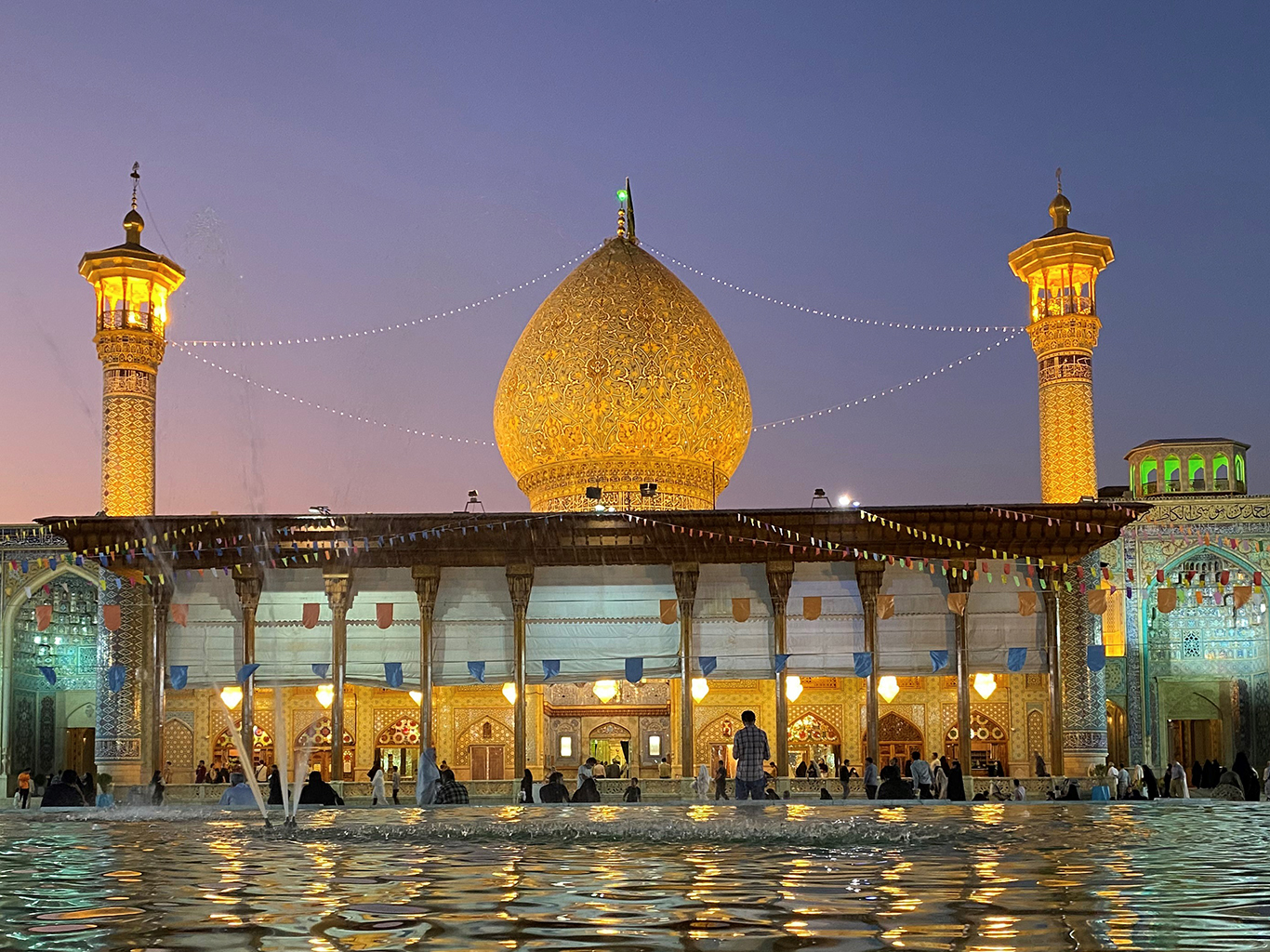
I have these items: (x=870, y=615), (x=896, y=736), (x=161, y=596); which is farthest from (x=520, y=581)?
(x=896, y=736)

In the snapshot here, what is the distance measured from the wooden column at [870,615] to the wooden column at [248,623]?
10346mm

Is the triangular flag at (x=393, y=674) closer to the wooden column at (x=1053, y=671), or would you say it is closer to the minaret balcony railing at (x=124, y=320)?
the minaret balcony railing at (x=124, y=320)

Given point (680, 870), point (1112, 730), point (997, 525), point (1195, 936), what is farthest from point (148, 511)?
point (1195, 936)

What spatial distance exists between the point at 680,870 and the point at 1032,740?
2079cm

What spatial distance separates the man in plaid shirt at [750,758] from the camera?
14.7m

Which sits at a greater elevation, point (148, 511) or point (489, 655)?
point (148, 511)

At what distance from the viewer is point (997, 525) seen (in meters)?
25.2

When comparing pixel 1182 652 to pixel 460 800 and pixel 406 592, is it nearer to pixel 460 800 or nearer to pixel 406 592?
pixel 406 592

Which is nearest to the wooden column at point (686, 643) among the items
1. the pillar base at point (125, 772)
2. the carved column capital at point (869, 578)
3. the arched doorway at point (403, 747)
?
the carved column capital at point (869, 578)

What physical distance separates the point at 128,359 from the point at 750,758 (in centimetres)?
1924

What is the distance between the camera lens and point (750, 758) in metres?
14.9

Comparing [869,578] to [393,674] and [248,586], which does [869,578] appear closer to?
[393,674]

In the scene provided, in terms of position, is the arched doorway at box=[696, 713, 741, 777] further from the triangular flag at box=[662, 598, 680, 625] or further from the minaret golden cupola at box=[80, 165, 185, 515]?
the minaret golden cupola at box=[80, 165, 185, 515]

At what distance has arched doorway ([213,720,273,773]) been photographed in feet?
90.7
